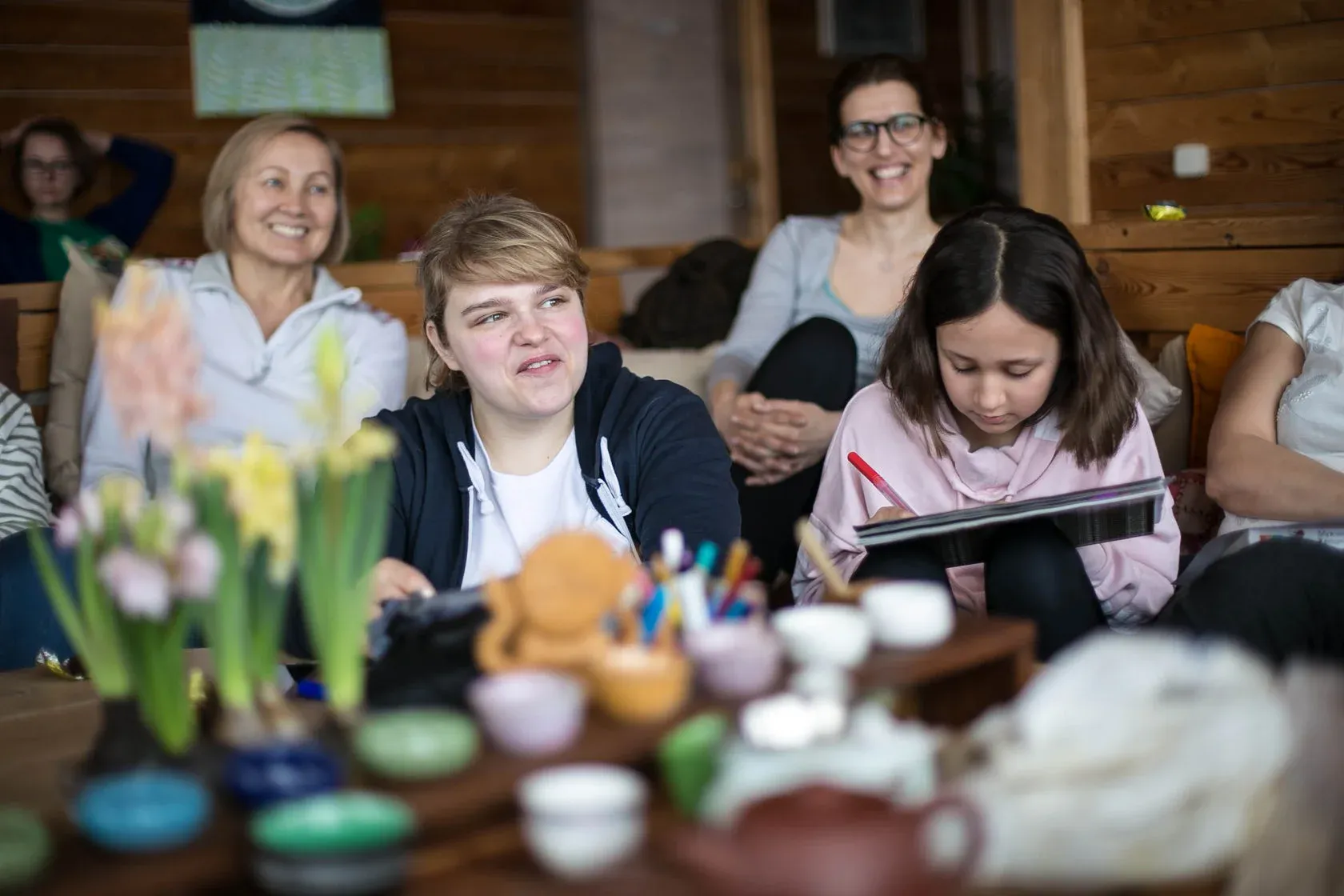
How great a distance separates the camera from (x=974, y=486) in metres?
1.97

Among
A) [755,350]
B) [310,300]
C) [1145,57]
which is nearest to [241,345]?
[310,300]

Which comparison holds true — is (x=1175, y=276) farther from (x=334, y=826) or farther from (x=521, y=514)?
(x=334, y=826)

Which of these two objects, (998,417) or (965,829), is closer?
(965,829)

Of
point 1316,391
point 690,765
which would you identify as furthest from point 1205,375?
point 690,765

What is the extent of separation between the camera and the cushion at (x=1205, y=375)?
8.04ft

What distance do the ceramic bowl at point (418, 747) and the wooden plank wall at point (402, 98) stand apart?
3635 millimetres

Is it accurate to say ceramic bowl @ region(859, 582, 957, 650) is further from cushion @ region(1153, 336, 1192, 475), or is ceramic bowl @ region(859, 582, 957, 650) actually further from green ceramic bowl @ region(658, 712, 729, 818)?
cushion @ region(1153, 336, 1192, 475)

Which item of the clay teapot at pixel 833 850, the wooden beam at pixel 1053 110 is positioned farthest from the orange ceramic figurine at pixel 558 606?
the wooden beam at pixel 1053 110

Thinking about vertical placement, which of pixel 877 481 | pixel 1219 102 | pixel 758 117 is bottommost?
pixel 877 481

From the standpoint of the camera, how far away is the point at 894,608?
117 centimetres

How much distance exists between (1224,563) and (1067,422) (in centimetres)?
37

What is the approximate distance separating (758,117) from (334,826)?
4642 millimetres

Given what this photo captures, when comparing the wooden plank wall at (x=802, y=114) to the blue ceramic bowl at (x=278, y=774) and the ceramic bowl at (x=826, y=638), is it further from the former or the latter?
the blue ceramic bowl at (x=278, y=774)

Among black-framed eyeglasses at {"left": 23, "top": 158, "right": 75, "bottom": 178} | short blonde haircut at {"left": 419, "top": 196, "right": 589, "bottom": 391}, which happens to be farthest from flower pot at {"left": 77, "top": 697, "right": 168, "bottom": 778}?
black-framed eyeglasses at {"left": 23, "top": 158, "right": 75, "bottom": 178}
